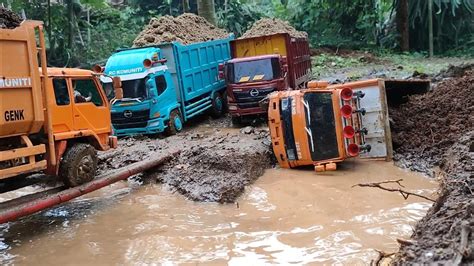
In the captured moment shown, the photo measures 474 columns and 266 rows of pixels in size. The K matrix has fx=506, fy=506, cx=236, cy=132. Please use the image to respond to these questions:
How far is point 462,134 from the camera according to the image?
8336 millimetres

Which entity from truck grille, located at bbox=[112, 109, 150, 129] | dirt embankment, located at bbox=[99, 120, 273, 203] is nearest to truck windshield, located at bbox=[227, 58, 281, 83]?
truck grille, located at bbox=[112, 109, 150, 129]

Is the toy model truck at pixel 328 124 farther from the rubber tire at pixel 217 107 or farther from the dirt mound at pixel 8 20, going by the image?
the rubber tire at pixel 217 107

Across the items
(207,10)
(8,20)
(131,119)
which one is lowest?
(131,119)

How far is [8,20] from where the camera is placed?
20.6ft

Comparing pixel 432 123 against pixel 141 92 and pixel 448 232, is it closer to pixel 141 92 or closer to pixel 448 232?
pixel 448 232

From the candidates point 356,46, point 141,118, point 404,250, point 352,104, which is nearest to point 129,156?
point 141,118

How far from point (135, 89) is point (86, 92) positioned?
4.52 metres

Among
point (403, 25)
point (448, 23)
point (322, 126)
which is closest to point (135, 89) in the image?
point (322, 126)

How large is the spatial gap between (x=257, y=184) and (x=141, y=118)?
5.34 m

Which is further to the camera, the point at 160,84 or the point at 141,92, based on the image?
the point at 160,84

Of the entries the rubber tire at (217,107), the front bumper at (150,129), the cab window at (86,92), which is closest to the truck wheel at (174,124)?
the front bumper at (150,129)

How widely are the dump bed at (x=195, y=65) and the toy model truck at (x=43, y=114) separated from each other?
202 inches

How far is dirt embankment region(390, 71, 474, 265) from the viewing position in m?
3.21

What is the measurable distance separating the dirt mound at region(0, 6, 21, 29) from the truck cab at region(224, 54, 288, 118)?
7.00 meters
